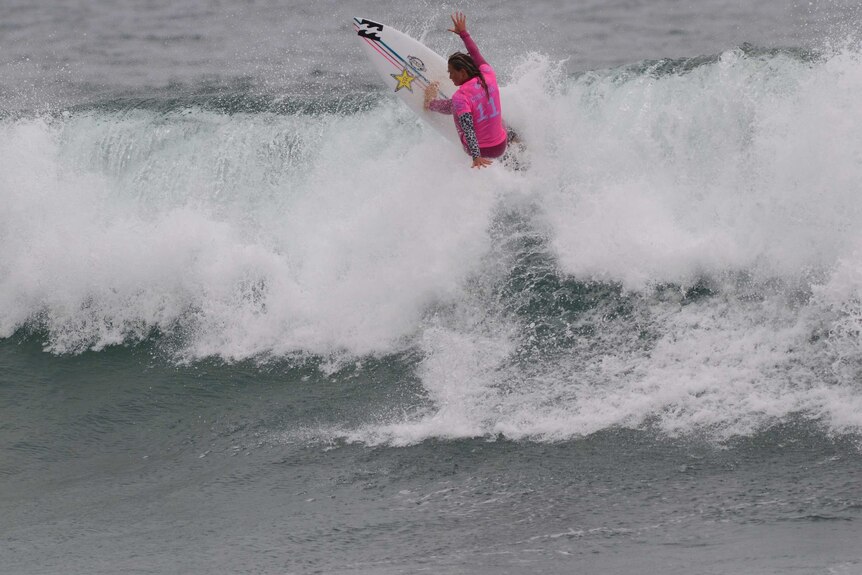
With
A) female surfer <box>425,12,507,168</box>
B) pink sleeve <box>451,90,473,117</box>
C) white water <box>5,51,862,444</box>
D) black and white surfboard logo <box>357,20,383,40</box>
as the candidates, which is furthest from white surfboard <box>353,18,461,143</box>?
pink sleeve <box>451,90,473,117</box>

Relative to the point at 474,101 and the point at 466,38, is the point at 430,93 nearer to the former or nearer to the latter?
the point at 474,101

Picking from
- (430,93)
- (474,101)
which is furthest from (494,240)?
(430,93)

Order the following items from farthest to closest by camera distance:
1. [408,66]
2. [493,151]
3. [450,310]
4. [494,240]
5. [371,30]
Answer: [371,30] → [408,66] → [494,240] → [493,151] → [450,310]

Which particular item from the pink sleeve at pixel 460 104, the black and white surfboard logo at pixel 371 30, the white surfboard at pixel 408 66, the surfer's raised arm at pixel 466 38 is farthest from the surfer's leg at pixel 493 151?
the black and white surfboard logo at pixel 371 30

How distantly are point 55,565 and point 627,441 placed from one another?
3.74 meters

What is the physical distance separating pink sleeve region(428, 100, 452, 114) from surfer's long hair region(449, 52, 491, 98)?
78 centimetres

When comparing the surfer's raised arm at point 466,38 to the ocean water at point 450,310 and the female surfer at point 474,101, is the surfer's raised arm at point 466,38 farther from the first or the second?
the ocean water at point 450,310

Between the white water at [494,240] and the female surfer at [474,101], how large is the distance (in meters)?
0.51

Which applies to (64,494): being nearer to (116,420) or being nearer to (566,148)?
(116,420)

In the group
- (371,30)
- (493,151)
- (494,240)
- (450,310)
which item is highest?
(371,30)

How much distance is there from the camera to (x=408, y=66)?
9.80 metres

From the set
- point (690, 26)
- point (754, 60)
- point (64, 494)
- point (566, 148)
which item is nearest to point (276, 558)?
point (64, 494)

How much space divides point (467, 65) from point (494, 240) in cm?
156

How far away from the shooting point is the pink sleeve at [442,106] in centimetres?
922
